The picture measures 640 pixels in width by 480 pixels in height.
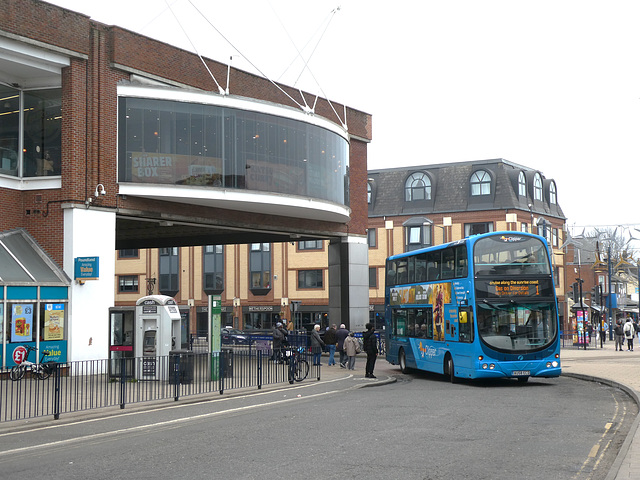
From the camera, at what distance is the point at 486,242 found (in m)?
20.7

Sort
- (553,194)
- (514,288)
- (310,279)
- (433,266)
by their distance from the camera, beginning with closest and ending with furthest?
1. (514,288)
2. (433,266)
3. (310,279)
4. (553,194)

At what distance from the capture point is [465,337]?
68.9 feet

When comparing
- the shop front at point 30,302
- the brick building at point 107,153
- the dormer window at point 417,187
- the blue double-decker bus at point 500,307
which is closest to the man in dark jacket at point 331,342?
the brick building at point 107,153

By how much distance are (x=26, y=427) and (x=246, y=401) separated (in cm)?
534

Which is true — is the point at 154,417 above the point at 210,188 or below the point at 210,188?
below

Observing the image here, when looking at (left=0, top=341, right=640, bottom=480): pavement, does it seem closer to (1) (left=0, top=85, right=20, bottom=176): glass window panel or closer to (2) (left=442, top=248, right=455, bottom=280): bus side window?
(2) (left=442, top=248, right=455, bottom=280): bus side window

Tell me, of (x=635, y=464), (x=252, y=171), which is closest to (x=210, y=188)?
(x=252, y=171)

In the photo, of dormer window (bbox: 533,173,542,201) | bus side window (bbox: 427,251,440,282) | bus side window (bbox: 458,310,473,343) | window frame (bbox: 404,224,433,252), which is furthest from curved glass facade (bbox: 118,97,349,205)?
dormer window (bbox: 533,173,542,201)

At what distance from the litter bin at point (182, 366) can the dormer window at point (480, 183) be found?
165 feet

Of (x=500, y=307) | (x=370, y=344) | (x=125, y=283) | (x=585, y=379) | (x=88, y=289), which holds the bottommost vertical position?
(x=585, y=379)

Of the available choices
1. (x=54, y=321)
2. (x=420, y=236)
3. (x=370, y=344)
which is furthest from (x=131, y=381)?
(x=420, y=236)

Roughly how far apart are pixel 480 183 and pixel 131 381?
52375 millimetres

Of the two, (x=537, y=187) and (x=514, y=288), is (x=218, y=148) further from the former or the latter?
(x=537, y=187)

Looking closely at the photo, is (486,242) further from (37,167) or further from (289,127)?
(37,167)
